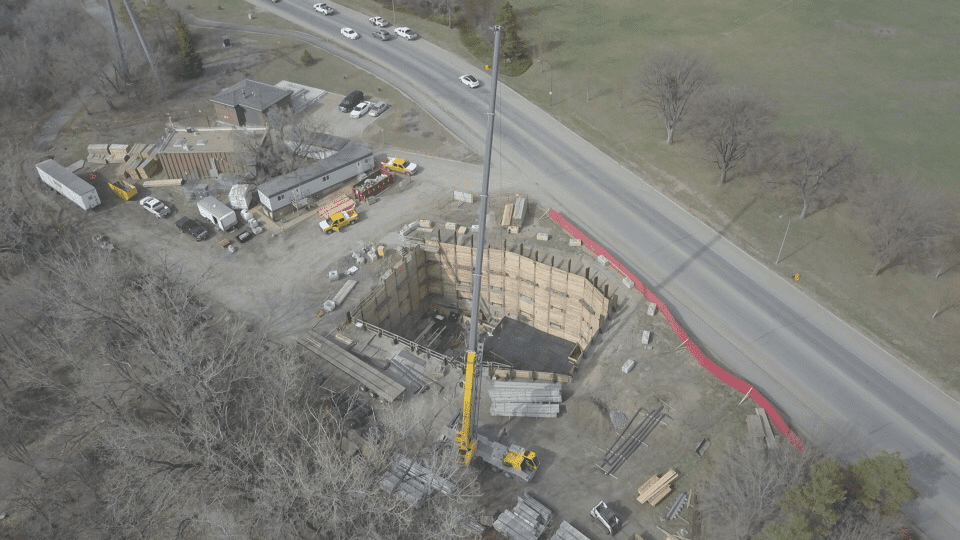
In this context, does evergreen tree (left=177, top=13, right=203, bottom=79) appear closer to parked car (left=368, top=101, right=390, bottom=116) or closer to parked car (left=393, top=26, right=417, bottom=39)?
parked car (left=368, top=101, right=390, bottom=116)

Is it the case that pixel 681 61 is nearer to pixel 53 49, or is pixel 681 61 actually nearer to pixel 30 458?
pixel 30 458

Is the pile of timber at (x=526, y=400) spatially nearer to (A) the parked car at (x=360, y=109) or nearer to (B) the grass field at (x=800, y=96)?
(B) the grass field at (x=800, y=96)

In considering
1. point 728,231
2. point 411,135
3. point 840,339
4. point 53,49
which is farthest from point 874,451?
point 53,49

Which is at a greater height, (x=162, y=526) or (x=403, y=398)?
(x=403, y=398)

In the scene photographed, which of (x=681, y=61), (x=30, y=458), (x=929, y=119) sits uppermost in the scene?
(x=681, y=61)

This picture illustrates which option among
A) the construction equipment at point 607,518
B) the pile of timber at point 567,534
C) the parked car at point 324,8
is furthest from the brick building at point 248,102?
the construction equipment at point 607,518

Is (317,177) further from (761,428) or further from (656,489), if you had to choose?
(761,428)
